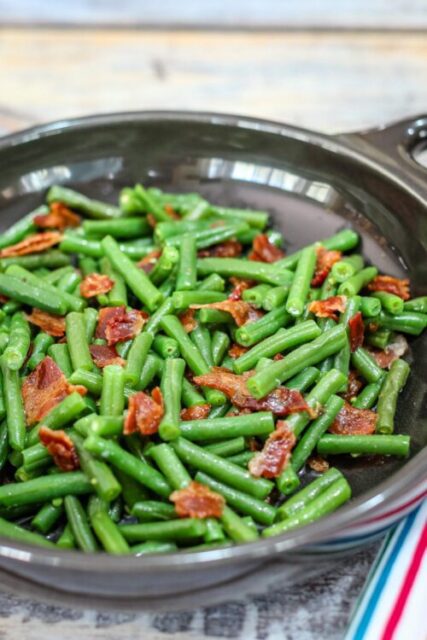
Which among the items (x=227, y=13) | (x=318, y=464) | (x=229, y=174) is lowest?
(x=318, y=464)

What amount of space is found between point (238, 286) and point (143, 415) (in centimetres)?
69

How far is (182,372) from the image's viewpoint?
2107 mm

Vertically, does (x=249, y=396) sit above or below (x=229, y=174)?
below

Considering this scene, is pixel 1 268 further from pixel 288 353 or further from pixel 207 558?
pixel 207 558

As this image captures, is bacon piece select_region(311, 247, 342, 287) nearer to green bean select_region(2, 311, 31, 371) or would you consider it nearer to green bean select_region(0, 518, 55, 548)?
green bean select_region(2, 311, 31, 371)

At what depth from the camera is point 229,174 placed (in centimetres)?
290

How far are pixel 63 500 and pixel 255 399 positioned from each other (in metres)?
0.53

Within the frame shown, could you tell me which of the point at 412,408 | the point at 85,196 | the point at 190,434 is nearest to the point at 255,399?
the point at 190,434

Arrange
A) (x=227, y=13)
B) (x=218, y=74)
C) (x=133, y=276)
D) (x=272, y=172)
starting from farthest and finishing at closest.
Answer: (x=227, y=13), (x=218, y=74), (x=272, y=172), (x=133, y=276)

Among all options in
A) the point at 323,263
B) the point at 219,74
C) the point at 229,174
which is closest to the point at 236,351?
the point at 323,263

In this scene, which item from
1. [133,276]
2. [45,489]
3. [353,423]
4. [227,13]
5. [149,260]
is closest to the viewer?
[45,489]

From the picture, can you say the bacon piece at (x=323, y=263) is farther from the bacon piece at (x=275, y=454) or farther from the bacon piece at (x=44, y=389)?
the bacon piece at (x=44, y=389)

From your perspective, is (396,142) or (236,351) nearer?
(236,351)

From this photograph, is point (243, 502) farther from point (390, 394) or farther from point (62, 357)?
point (62, 357)
